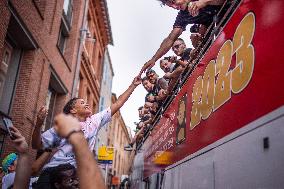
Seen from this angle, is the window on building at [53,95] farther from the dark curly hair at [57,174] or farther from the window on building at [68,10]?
the dark curly hair at [57,174]

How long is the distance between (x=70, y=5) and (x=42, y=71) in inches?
215

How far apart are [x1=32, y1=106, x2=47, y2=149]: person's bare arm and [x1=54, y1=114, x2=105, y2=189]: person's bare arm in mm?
1681

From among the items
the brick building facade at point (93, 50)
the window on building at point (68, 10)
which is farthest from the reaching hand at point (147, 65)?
the brick building facade at point (93, 50)

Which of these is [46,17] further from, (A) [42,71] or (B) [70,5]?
(B) [70,5]

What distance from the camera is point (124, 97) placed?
3908 millimetres

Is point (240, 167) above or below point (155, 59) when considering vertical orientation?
below

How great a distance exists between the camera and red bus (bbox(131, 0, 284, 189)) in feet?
5.38

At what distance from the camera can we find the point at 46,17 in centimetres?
1089

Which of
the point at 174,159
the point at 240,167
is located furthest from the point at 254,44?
the point at 174,159

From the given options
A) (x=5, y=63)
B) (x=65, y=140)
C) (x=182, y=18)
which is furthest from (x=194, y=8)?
(x=5, y=63)

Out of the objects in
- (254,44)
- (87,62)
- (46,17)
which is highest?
(87,62)

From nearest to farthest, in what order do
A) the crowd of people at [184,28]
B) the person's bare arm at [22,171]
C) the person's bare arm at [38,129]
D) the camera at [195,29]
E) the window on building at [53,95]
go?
the person's bare arm at [22,171] → the person's bare arm at [38,129] → the crowd of people at [184,28] → the camera at [195,29] → the window on building at [53,95]

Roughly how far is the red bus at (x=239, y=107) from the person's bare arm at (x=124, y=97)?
2.99 ft

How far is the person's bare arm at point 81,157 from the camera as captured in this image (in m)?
1.31
